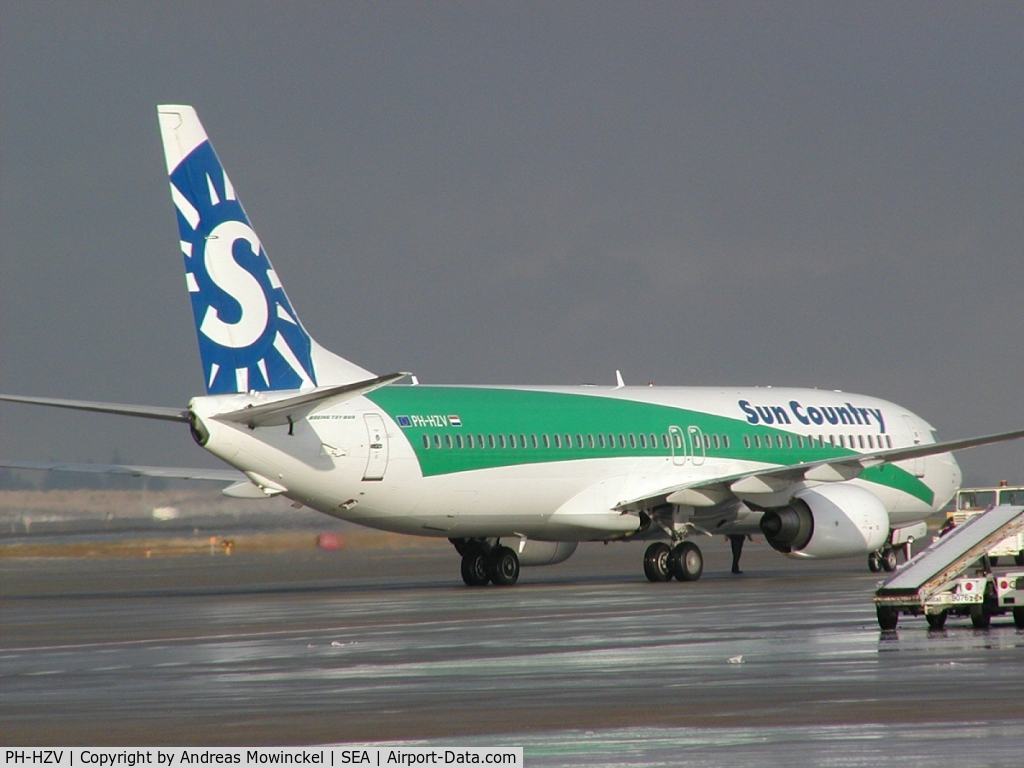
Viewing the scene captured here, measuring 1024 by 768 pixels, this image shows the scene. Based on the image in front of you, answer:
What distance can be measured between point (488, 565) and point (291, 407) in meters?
8.78

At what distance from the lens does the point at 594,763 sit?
1156 centimetres

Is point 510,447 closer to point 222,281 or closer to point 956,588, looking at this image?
point 222,281

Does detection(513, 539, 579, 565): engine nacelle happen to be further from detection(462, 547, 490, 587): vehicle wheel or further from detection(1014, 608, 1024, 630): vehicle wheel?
detection(1014, 608, 1024, 630): vehicle wheel

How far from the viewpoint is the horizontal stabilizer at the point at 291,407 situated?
99.1 ft

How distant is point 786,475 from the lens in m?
37.4

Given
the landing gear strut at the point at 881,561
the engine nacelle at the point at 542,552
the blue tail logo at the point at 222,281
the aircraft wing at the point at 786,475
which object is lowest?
the landing gear strut at the point at 881,561

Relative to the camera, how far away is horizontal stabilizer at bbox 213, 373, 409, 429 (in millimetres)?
30203

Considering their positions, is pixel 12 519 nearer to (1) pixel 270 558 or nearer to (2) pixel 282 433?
(1) pixel 270 558

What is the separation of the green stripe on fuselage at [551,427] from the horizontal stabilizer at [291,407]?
2.44 metres

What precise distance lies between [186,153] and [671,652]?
16.3 m

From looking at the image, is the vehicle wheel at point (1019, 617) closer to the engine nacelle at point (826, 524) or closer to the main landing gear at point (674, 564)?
the engine nacelle at point (826, 524)

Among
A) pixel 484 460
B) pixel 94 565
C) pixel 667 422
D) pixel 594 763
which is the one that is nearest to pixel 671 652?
pixel 594 763

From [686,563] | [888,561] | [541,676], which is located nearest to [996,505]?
[541,676]

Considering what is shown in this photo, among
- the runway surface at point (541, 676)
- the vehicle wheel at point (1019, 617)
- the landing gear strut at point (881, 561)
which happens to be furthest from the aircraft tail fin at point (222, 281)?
the landing gear strut at point (881, 561)
